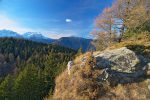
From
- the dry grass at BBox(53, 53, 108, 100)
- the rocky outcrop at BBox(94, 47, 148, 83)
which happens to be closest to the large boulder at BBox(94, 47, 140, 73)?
the rocky outcrop at BBox(94, 47, 148, 83)

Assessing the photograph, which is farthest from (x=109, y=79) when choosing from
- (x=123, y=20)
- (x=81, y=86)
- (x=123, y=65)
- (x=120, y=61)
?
(x=123, y=20)

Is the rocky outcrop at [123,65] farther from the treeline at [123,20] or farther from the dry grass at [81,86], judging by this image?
the treeline at [123,20]

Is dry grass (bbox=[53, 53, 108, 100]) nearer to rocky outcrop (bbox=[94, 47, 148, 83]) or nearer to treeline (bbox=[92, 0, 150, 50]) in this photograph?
rocky outcrop (bbox=[94, 47, 148, 83])

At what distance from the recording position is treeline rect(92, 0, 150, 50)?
42.8 metres

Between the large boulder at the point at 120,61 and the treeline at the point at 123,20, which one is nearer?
the large boulder at the point at 120,61

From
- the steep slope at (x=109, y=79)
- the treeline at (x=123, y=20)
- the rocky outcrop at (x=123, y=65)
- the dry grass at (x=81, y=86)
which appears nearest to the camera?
the steep slope at (x=109, y=79)

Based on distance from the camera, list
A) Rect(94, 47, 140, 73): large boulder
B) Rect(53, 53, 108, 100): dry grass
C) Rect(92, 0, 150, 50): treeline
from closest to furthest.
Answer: Rect(53, 53, 108, 100): dry grass, Rect(94, 47, 140, 73): large boulder, Rect(92, 0, 150, 50): treeline

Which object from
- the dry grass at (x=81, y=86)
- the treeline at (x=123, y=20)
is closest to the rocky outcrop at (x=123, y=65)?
the dry grass at (x=81, y=86)

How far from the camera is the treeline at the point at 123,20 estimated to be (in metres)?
42.8

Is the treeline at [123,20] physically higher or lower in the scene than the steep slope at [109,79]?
higher

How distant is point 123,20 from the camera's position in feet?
149

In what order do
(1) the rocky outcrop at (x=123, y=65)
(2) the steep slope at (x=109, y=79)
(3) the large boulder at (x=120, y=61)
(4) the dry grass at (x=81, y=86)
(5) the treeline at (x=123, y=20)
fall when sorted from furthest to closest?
(5) the treeline at (x=123, y=20)
(3) the large boulder at (x=120, y=61)
(1) the rocky outcrop at (x=123, y=65)
(4) the dry grass at (x=81, y=86)
(2) the steep slope at (x=109, y=79)

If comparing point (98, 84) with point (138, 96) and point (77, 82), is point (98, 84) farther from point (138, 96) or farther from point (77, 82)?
point (138, 96)

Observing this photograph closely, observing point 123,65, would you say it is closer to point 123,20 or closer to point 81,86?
point 81,86
